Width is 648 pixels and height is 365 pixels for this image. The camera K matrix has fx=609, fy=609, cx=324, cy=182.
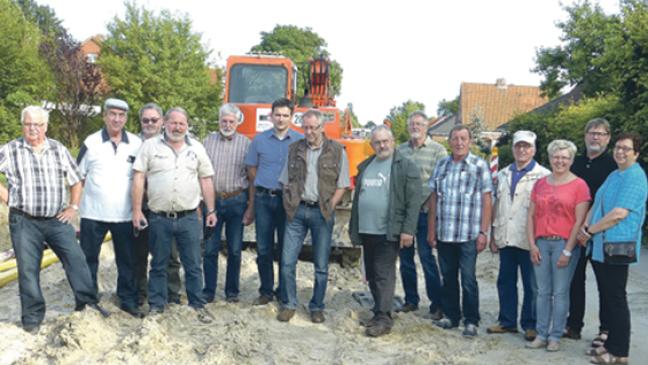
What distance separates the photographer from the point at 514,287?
549cm

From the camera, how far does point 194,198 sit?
17.5 feet

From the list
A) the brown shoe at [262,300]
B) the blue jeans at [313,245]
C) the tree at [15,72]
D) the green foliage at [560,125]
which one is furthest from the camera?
the tree at [15,72]

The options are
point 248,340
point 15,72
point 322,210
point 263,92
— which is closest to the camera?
point 248,340

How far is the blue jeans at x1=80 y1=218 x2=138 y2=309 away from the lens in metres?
5.30

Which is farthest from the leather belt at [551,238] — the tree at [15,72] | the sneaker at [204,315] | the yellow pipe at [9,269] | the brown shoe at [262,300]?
the tree at [15,72]

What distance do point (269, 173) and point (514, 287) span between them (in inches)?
97.1

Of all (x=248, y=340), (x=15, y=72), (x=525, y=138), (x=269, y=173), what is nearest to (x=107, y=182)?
(x=269, y=173)

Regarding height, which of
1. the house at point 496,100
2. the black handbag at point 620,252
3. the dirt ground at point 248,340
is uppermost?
the house at point 496,100

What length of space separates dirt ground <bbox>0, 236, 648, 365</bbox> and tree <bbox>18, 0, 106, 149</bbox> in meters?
19.3

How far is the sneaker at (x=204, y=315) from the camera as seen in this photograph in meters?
5.37

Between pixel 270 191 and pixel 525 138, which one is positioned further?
pixel 270 191

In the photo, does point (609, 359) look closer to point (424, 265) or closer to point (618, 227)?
point (618, 227)

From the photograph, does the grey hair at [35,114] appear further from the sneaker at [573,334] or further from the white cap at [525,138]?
the sneaker at [573,334]

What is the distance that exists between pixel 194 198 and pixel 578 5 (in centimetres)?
2359
